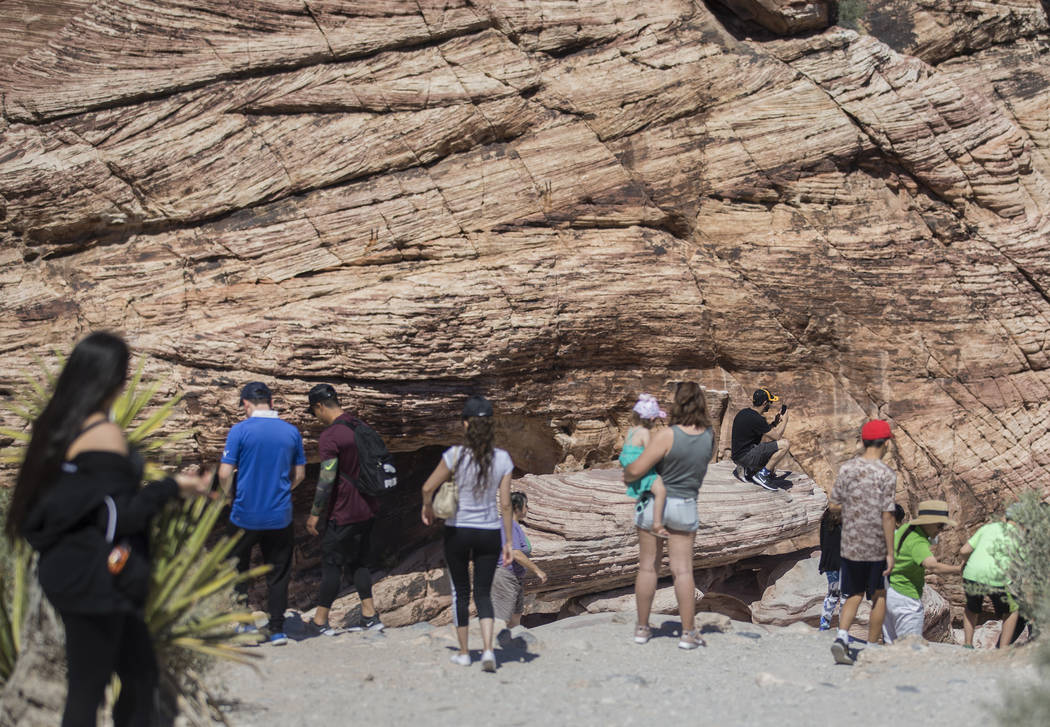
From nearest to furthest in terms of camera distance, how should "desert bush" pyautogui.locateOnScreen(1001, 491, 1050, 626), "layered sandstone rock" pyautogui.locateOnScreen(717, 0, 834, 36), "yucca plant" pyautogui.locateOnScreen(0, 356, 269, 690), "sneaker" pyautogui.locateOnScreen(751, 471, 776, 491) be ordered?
"yucca plant" pyautogui.locateOnScreen(0, 356, 269, 690)
"desert bush" pyautogui.locateOnScreen(1001, 491, 1050, 626)
"sneaker" pyautogui.locateOnScreen(751, 471, 776, 491)
"layered sandstone rock" pyautogui.locateOnScreen(717, 0, 834, 36)

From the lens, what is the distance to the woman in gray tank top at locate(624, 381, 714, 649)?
7.34 metres

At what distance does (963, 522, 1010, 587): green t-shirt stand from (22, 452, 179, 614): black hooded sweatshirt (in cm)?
708

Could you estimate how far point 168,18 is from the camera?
472 inches

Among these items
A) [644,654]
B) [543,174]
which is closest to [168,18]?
[543,174]

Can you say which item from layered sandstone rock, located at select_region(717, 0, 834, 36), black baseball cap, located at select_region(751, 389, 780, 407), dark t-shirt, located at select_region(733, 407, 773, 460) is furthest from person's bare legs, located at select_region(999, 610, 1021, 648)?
layered sandstone rock, located at select_region(717, 0, 834, 36)

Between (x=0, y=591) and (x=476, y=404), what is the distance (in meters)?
3.22

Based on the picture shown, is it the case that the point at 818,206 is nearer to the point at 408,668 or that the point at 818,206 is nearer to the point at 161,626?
the point at 408,668

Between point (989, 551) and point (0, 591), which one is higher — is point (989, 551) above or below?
below

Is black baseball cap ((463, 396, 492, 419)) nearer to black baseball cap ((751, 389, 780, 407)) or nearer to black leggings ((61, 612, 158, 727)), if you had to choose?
black leggings ((61, 612, 158, 727))

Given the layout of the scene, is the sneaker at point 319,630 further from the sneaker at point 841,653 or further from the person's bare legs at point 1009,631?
the person's bare legs at point 1009,631

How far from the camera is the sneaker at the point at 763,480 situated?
40.1 feet

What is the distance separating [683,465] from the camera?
737cm

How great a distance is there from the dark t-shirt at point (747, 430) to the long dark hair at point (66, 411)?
8.83m

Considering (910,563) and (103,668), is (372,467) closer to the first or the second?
(103,668)
